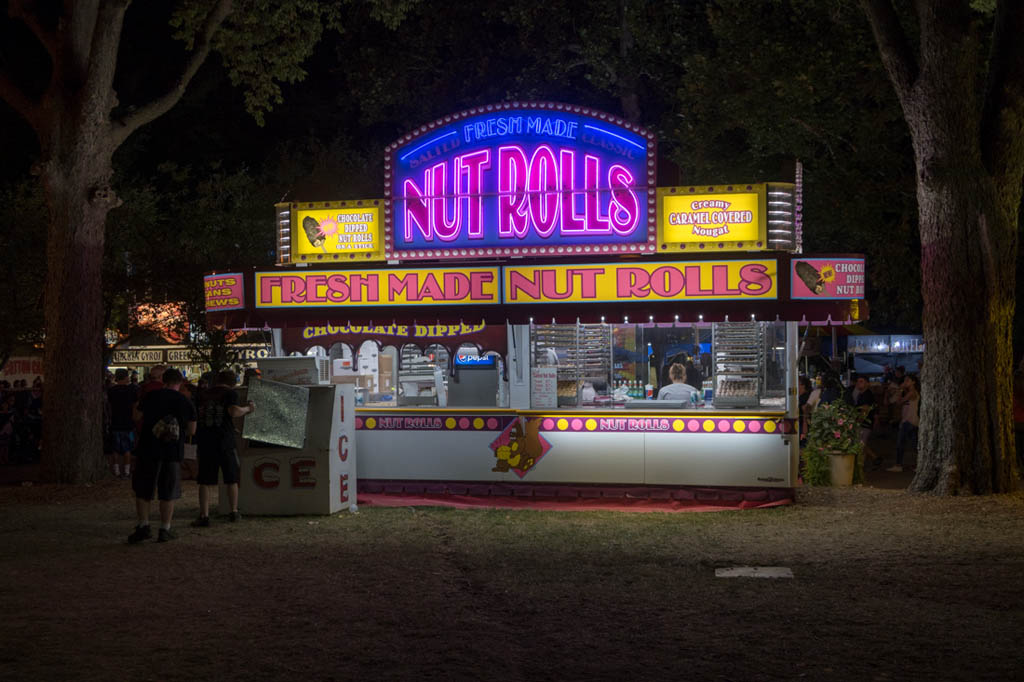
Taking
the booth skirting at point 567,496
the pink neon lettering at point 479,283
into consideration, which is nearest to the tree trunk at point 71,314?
the booth skirting at point 567,496

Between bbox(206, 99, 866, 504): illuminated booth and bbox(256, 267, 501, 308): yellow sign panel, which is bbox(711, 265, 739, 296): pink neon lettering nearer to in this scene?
bbox(206, 99, 866, 504): illuminated booth

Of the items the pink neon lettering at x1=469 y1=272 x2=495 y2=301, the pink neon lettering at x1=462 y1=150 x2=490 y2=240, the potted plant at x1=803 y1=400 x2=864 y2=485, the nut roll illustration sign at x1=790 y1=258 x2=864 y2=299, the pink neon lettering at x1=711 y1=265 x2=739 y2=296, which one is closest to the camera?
the nut roll illustration sign at x1=790 y1=258 x2=864 y2=299

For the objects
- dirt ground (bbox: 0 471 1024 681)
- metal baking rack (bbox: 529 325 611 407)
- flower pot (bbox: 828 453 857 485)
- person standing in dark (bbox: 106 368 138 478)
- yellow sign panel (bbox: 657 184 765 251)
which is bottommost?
dirt ground (bbox: 0 471 1024 681)

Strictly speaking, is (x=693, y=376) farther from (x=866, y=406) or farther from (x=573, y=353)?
(x=866, y=406)

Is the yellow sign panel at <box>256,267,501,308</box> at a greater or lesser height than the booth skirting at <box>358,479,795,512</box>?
greater

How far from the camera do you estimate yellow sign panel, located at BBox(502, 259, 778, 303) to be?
12.7m

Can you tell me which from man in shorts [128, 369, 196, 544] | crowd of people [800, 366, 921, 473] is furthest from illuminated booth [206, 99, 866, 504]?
crowd of people [800, 366, 921, 473]

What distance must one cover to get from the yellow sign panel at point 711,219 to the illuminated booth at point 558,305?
2 cm

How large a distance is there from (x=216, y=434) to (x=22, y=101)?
7633mm

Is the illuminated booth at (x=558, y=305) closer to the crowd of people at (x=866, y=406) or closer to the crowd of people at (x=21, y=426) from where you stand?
the crowd of people at (x=866, y=406)

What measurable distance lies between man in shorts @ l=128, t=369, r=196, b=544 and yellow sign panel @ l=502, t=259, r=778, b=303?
14.3 feet

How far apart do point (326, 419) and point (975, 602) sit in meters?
7.10

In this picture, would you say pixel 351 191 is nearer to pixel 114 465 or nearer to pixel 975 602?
pixel 114 465

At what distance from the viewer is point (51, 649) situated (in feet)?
22.5
